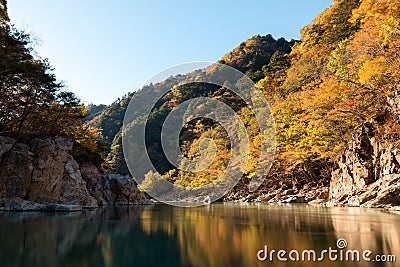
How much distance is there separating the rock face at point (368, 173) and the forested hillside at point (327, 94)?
0.69 m

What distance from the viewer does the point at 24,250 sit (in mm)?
3520

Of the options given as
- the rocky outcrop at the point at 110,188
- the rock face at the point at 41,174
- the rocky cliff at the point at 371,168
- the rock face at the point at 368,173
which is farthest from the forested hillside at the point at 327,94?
the rock face at the point at 41,174

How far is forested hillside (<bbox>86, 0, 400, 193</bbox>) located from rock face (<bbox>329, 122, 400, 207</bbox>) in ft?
2.26

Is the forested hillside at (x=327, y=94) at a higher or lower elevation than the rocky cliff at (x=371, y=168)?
higher

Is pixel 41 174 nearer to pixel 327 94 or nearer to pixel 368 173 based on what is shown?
pixel 327 94

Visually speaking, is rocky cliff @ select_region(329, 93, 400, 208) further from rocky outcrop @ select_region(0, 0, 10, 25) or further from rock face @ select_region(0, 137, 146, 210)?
rocky outcrop @ select_region(0, 0, 10, 25)

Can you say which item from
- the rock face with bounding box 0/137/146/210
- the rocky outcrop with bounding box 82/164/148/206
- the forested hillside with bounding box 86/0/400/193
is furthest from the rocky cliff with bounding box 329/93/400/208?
the rocky outcrop with bounding box 82/164/148/206

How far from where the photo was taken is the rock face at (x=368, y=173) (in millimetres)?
11367

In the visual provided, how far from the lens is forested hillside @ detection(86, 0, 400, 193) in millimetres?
11312

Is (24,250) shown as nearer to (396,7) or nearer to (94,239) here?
(94,239)

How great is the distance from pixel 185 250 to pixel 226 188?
1206 inches

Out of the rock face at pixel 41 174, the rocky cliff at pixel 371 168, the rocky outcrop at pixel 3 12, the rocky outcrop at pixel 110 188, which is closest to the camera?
the rocky cliff at pixel 371 168

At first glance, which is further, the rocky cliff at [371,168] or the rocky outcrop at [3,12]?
the rocky outcrop at [3,12]

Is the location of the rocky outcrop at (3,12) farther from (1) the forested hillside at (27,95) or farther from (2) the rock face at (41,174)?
(2) the rock face at (41,174)
